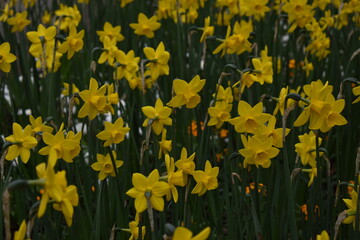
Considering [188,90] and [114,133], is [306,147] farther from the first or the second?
[114,133]

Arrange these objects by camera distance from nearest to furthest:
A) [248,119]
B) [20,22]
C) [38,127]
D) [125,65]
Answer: [248,119] < [38,127] < [125,65] < [20,22]

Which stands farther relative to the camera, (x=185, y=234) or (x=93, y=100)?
(x=93, y=100)

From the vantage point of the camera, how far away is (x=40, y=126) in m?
1.95

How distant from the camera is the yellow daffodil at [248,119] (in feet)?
5.89

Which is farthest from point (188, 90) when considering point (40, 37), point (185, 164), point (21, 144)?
point (40, 37)

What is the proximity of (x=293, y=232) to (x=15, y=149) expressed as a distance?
33.4 inches

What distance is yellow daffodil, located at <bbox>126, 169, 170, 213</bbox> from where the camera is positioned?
1.49m

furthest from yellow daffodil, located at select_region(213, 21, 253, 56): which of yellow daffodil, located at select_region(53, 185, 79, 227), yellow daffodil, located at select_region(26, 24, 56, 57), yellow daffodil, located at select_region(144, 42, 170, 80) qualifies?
yellow daffodil, located at select_region(53, 185, 79, 227)

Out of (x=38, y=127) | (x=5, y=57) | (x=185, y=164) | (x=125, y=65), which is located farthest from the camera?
(x=125, y=65)

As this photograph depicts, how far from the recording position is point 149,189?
149cm

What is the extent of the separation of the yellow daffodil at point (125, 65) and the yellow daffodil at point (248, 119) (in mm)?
907

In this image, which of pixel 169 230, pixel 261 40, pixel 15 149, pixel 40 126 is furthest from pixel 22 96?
pixel 169 230

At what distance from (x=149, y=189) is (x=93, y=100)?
19.7 inches

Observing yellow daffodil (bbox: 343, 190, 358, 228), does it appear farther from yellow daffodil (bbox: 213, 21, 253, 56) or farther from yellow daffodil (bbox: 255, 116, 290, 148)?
yellow daffodil (bbox: 213, 21, 253, 56)
